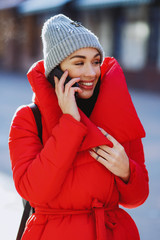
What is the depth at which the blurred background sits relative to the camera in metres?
4.41

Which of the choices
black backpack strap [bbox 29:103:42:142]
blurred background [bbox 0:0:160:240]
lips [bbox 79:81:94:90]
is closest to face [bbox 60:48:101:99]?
lips [bbox 79:81:94:90]

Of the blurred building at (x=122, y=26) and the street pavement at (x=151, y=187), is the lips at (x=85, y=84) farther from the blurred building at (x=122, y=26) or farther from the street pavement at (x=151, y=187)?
the blurred building at (x=122, y=26)

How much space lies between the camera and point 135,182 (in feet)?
6.27

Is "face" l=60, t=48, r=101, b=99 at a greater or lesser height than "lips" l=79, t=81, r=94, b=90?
greater

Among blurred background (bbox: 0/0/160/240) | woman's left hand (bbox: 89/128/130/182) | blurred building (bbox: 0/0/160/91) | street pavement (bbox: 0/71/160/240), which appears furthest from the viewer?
blurred building (bbox: 0/0/160/91)

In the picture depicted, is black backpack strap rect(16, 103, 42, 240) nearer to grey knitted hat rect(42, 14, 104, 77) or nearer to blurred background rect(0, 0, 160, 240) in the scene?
grey knitted hat rect(42, 14, 104, 77)

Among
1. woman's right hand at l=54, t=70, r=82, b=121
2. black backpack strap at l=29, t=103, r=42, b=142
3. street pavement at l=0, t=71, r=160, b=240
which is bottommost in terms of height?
street pavement at l=0, t=71, r=160, b=240

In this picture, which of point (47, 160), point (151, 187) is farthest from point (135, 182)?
point (151, 187)

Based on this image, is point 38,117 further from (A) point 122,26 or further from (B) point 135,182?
(A) point 122,26

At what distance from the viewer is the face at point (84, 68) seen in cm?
202

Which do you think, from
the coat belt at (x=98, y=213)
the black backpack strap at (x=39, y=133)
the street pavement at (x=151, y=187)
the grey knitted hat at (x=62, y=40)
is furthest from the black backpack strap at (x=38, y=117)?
the street pavement at (x=151, y=187)

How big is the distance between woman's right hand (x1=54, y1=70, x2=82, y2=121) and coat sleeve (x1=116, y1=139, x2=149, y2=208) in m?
0.38

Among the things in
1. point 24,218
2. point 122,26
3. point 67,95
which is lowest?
point 24,218

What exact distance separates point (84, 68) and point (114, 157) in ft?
1.60
